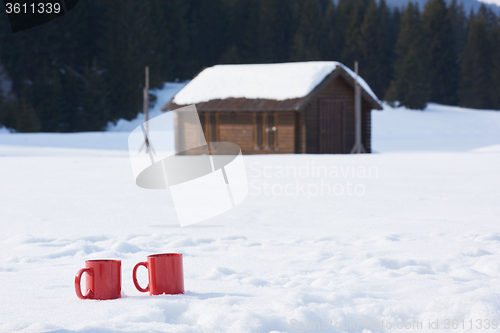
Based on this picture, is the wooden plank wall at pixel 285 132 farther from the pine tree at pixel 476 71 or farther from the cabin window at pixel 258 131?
the pine tree at pixel 476 71

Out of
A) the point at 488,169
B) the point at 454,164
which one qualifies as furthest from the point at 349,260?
the point at 454,164

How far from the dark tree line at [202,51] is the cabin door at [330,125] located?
20.2 meters

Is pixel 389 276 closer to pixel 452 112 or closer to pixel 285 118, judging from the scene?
pixel 285 118

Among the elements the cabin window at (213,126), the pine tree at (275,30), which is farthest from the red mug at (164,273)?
the pine tree at (275,30)

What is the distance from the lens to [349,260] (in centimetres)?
636

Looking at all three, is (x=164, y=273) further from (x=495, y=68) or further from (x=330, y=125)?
(x=495, y=68)

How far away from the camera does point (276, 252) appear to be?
689cm

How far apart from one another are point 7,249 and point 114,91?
4049cm

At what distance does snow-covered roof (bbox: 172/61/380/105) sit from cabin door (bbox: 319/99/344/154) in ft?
3.80

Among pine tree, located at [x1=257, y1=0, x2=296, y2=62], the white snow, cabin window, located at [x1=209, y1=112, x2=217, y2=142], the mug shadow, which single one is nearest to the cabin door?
cabin window, located at [x1=209, y1=112, x2=217, y2=142]

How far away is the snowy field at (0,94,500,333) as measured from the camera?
14.1 ft

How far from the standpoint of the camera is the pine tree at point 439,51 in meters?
67.1

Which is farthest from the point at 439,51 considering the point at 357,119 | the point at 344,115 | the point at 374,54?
the point at 357,119

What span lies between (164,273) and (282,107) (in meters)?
19.2
